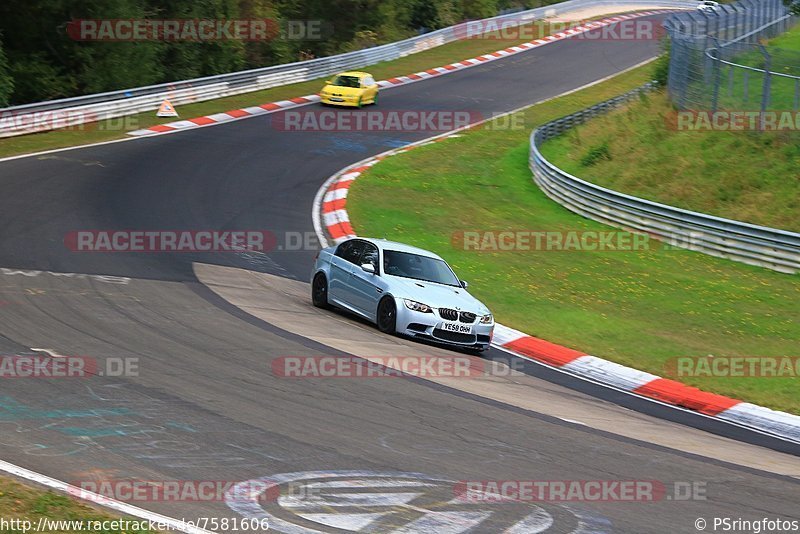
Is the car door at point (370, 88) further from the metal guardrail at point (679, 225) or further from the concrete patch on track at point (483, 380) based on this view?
the concrete patch on track at point (483, 380)

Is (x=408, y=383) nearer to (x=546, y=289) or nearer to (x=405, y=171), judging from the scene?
(x=546, y=289)

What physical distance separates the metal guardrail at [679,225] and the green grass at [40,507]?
17.4 meters

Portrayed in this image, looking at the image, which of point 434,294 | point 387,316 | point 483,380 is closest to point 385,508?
point 483,380

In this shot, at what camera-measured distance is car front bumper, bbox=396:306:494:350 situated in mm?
14797

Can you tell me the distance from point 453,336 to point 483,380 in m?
1.78

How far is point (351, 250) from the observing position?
54.3 feet

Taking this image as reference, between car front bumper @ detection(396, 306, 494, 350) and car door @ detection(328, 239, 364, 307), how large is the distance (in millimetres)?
Result: 1379

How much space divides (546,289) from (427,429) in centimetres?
909

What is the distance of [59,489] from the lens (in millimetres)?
7590

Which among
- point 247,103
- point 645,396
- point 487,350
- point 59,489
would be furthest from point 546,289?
point 247,103

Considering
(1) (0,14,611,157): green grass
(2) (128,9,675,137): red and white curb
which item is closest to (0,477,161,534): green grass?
(1) (0,14,611,157): green grass

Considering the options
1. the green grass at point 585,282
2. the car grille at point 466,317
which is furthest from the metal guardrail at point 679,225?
the car grille at point 466,317

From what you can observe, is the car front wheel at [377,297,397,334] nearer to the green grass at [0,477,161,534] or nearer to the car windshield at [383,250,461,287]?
the car windshield at [383,250,461,287]

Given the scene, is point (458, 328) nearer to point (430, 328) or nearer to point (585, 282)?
point (430, 328)
